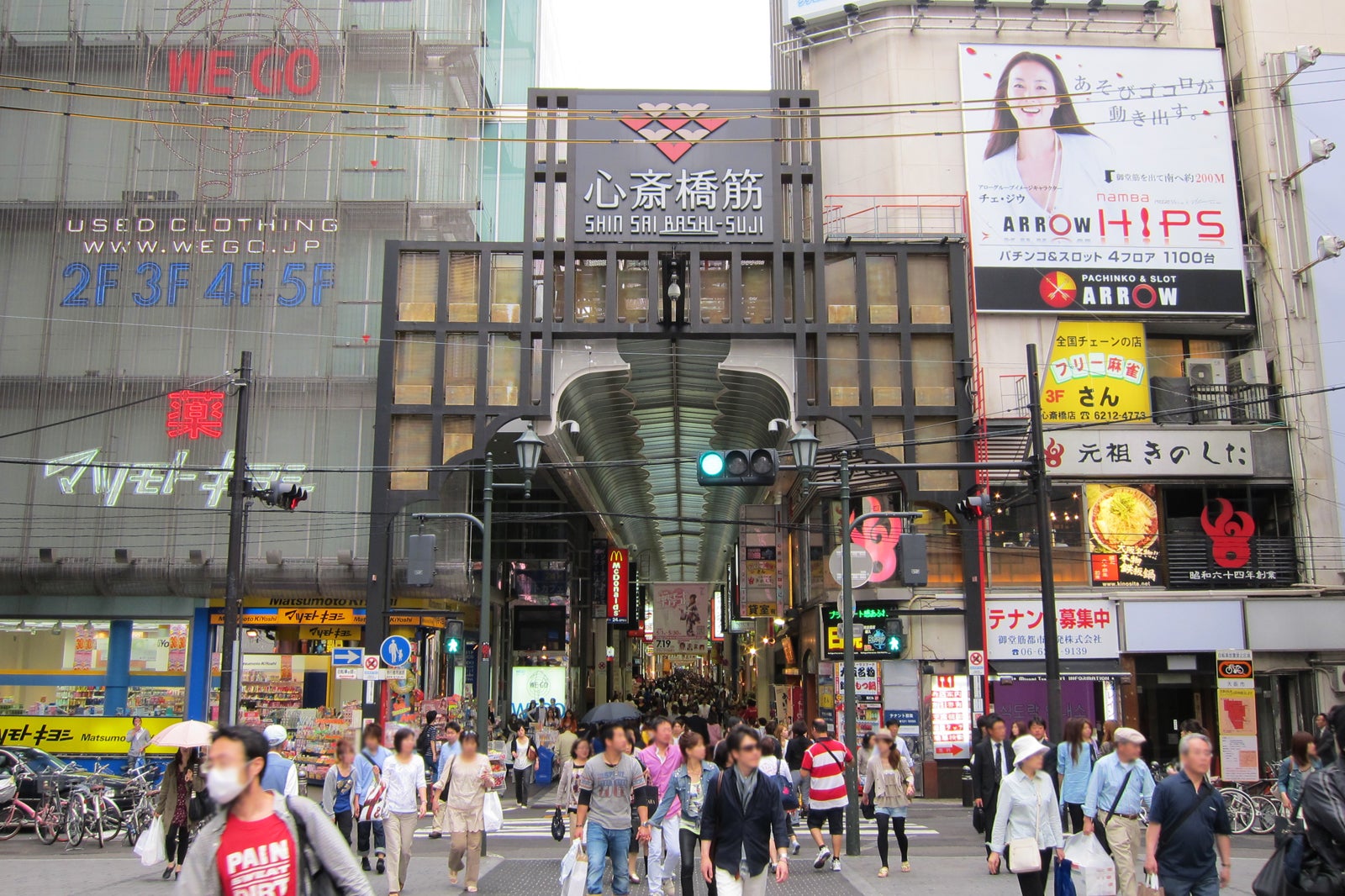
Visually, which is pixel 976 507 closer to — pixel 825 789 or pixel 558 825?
pixel 825 789

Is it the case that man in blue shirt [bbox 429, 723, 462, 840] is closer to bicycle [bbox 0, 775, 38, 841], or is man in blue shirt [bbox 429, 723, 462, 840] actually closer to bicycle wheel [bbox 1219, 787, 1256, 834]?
bicycle [bbox 0, 775, 38, 841]

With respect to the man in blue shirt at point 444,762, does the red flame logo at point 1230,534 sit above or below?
above

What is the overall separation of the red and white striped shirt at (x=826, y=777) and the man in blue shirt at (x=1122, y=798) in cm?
405

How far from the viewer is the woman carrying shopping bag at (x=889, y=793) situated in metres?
14.2

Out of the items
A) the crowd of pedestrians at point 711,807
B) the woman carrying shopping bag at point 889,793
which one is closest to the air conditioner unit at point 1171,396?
the crowd of pedestrians at point 711,807

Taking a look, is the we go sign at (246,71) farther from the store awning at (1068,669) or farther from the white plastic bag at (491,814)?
the white plastic bag at (491,814)

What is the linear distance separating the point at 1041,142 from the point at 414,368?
1646 cm

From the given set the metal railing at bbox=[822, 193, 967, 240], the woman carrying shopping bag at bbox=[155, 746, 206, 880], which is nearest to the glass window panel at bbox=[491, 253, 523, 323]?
the metal railing at bbox=[822, 193, 967, 240]

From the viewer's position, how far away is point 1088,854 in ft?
30.7

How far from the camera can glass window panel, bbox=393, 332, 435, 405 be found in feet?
88.8

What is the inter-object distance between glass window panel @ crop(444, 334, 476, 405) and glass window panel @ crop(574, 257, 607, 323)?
8.64 feet

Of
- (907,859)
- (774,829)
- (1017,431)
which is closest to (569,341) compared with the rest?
(1017,431)

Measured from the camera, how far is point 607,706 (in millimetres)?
18484

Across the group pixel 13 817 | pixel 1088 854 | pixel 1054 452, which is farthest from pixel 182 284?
pixel 1088 854
